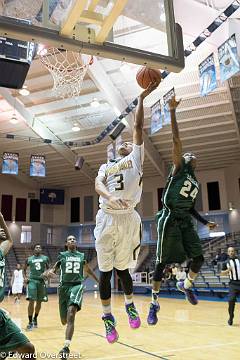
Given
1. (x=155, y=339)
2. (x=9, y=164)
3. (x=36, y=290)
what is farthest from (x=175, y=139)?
(x=9, y=164)

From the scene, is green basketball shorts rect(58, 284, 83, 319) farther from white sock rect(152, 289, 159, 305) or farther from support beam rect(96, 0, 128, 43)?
support beam rect(96, 0, 128, 43)

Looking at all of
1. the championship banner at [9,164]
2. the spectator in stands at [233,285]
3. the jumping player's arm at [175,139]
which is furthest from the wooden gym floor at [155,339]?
the championship banner at [9,164]

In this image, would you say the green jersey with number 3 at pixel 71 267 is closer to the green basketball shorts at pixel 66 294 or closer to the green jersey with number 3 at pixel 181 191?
the green basketball shorts at pixel 66 294

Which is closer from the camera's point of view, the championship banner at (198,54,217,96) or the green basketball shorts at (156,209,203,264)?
the green basketball shorts at (156,209,203,264)

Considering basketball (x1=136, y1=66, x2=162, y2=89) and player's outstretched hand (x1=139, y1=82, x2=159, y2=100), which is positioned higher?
basketball (x1=136, y1=66, x2=162, y2=89)

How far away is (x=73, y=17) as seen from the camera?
3.57 m

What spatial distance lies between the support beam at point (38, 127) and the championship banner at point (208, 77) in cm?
923

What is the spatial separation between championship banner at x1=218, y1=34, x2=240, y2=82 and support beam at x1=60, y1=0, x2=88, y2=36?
6513 millimetres

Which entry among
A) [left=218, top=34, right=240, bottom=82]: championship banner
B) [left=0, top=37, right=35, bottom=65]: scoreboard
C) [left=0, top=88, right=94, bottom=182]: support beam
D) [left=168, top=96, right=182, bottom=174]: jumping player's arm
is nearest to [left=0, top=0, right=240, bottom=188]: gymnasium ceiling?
[left=0, top=88, right=94, bottom=182]: support beam

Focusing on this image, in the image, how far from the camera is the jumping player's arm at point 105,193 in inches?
134

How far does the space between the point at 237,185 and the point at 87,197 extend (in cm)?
1194

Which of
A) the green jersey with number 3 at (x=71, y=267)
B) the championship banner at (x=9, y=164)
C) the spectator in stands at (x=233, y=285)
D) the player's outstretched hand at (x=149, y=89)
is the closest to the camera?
the player's outstretched hand at (x=149, y=89)

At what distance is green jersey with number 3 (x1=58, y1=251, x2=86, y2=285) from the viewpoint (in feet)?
24.4

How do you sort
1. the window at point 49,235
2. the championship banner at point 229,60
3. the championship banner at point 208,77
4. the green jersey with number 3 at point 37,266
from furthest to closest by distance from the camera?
the window at point 49,235 < the championship banner at point 208,77 < the green jersey with number 3 at point 37,266 < the championship banner at point 229,60
